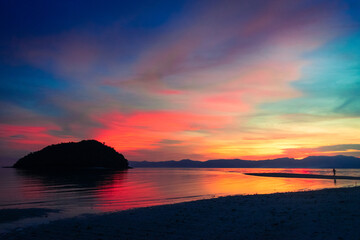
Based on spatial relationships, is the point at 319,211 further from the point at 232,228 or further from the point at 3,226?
the point at 3,226

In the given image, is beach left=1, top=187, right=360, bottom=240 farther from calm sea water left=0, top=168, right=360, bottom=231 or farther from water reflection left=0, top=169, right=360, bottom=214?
water reflection left=0, top=169, right=360, bottom=214

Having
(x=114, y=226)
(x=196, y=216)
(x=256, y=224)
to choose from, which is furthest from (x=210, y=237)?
(x=114, y=226)

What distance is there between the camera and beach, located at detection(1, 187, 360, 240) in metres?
12.9

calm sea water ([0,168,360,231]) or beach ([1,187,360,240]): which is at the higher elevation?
beach ([1,187,360,240])

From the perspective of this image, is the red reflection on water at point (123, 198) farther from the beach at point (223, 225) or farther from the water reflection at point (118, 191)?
the beach at point (223, 225)

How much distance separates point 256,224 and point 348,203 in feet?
28.3

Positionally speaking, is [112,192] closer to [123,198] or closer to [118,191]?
[118,191]

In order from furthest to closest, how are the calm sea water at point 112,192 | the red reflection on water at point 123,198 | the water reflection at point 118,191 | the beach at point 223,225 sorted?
the water reflection at point 118,191
the calm sea water at point 112,192
the red reflection on water at point 123,198
the beach at point 223,225

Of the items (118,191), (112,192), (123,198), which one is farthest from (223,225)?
(118,191)

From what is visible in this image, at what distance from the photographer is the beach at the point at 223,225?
508 inches

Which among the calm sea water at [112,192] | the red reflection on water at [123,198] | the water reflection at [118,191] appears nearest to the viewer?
the red reflection on water at [123,198]

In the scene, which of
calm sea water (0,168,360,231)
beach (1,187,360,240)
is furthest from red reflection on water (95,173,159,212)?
beach (1,187,360,240)

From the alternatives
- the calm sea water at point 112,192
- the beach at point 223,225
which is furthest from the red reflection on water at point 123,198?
the beach at point 223,225

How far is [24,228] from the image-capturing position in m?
16.3
